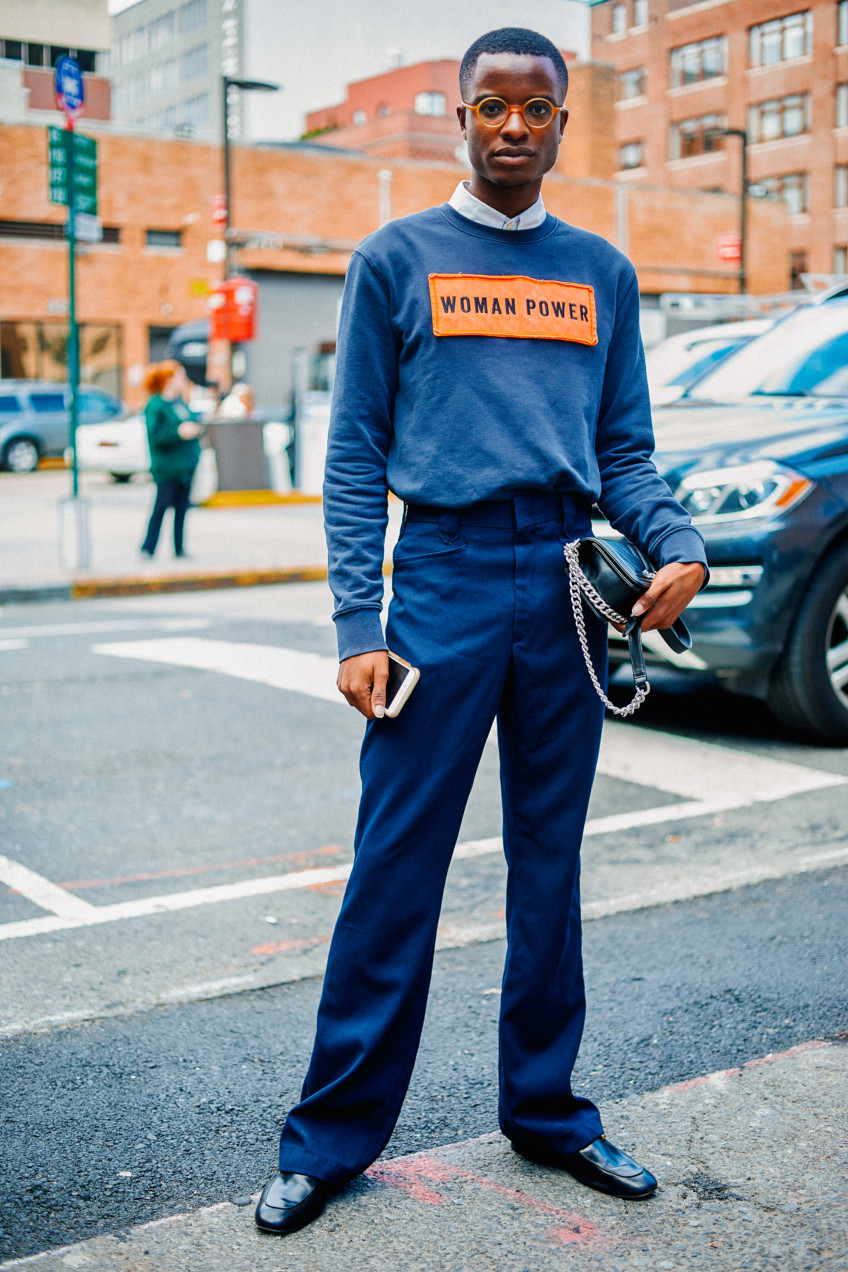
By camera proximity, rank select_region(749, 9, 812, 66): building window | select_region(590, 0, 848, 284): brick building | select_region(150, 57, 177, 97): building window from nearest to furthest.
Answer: select_region(150, 57, 177, 97): building window
select_region(749, 9, 812, 66): building window
select_region(590, 0, 848, 284): brick building

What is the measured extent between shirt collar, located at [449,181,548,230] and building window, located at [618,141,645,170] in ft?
220

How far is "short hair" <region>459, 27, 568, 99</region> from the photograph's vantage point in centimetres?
250

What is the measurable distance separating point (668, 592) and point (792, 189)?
61.3 m

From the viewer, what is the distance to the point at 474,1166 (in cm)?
269

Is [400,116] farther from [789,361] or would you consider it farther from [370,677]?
[370,677]

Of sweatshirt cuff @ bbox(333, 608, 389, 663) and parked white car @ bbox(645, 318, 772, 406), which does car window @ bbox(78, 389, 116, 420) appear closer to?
parked white car @ bbox(645, 318, 772, 406)

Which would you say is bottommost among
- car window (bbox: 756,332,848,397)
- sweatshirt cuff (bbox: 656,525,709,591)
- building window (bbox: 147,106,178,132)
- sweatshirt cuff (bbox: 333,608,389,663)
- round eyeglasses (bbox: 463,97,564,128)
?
sweatshirt cuff (bbox: 333,608,389,663)

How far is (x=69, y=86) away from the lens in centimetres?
1192

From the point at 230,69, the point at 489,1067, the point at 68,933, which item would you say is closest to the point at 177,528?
the point at 68,933

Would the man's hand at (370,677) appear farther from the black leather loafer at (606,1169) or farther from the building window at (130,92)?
the building window at (130,92)

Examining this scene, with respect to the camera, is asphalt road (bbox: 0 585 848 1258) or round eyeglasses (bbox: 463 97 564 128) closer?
round eyeglasses (bbox: 463 97 564 128)

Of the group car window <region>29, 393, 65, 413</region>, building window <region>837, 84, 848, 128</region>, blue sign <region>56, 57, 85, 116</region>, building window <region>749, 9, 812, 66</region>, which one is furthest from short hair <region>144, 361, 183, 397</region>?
building window <region>837, 84, 848, 128</region>

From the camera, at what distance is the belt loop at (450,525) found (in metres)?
2.51

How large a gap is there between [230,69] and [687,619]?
2622 cm
